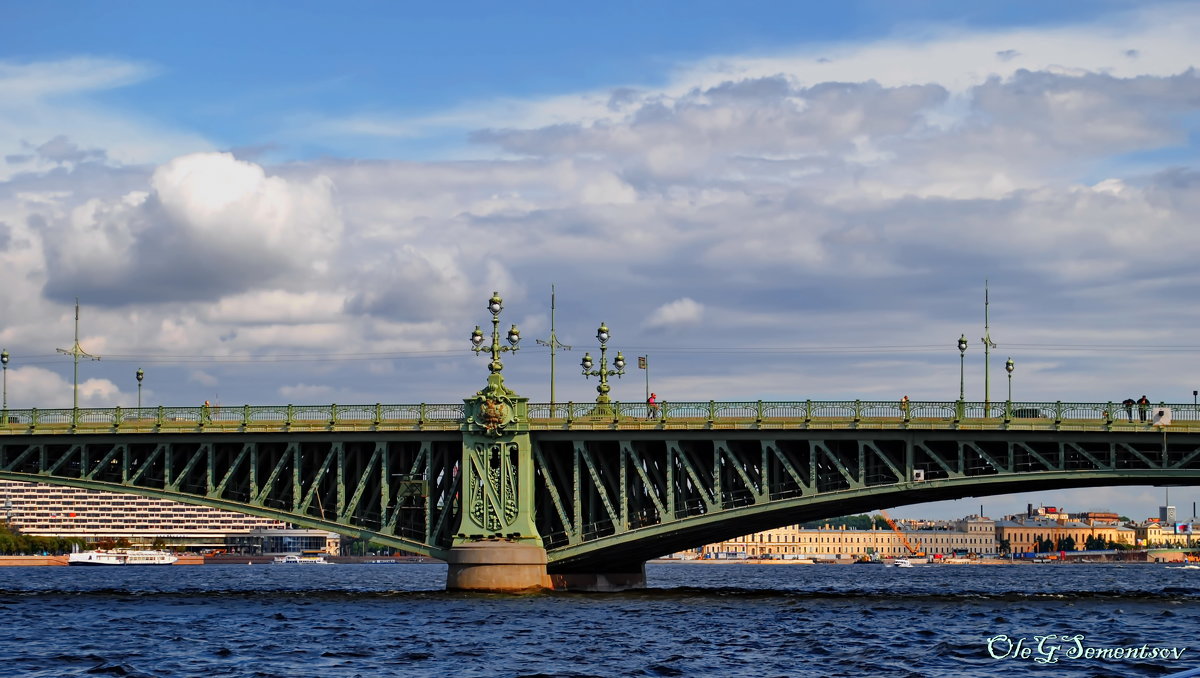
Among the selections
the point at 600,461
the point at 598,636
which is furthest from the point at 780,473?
the point at 598,636

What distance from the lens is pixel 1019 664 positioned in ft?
155

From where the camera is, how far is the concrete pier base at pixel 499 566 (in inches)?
3054

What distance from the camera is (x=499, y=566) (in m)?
77.7

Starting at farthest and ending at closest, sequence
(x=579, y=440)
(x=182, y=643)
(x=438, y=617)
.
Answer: (x=579, y=440), (x=438, y=617), (x=182, y=643)

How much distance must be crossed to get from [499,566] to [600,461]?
23.1ft

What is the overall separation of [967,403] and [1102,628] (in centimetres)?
1584

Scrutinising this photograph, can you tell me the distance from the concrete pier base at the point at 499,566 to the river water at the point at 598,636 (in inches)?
61.9

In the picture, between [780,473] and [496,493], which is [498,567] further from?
[780,473]

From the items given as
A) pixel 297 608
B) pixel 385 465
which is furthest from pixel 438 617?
pixel 385 465

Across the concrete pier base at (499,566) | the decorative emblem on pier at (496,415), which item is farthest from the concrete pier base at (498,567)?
the decorative emblem on pier at (496,415)

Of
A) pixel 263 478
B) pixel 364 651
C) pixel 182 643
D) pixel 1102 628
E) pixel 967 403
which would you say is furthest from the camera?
pixel 263 478

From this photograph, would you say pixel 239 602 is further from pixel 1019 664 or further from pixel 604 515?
pixel 1019 664

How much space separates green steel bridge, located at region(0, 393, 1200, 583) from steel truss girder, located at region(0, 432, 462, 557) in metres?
0.12

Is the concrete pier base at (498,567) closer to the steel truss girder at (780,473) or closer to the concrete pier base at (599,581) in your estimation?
the steel truss girder at (780,473)
